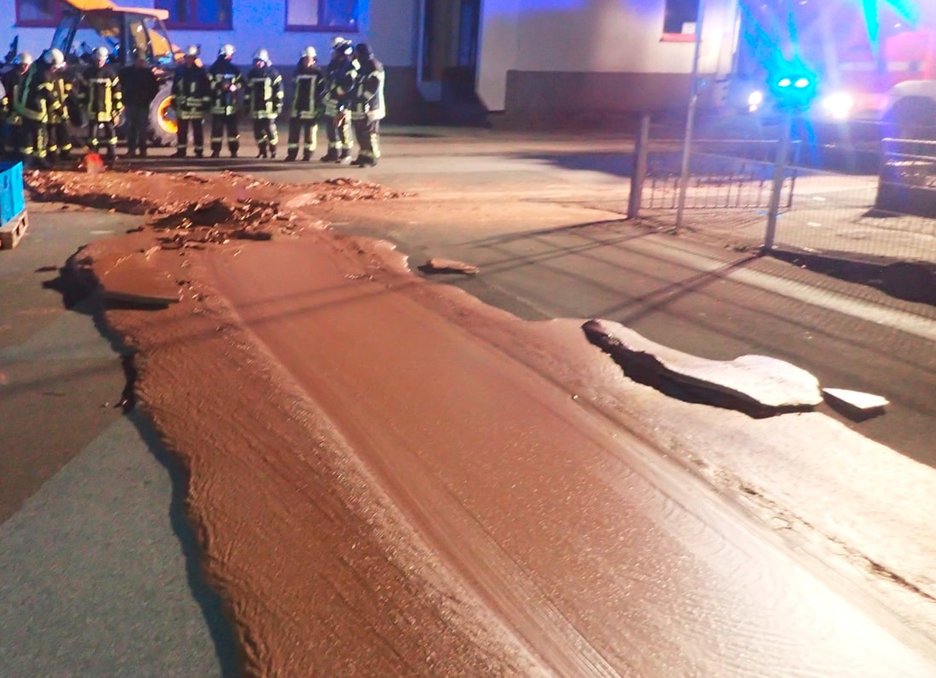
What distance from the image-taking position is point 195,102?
60.5ft

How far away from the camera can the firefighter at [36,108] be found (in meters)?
16.2

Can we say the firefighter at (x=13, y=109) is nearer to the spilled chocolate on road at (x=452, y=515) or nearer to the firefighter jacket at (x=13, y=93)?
the firefighter jacket at (x=13, y=93)

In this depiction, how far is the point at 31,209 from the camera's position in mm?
12961

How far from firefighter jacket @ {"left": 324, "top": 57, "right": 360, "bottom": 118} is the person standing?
3038mm

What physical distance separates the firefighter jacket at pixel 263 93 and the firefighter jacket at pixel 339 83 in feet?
4.16

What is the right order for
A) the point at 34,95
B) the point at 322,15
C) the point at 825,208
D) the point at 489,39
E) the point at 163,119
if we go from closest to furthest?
1. the point at 825,208
2. the point at 34,95
3. the point at 163,119
4. the point at 489,39
5. the point at 322,15

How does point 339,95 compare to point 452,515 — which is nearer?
point 452,515

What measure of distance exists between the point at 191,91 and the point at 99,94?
1.61 metres

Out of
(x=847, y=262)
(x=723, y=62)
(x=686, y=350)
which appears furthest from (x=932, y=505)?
(x=723, y=62)

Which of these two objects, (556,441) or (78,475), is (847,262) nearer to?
(556,441)

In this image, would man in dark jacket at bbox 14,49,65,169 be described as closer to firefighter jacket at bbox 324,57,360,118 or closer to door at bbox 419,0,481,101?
firefighter jacket at bbox 324,57,360,118

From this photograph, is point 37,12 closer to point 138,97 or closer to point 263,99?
point 138,97

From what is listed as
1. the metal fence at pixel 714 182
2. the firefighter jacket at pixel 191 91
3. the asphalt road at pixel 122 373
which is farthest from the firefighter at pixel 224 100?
the metal fence at pixel 714 182

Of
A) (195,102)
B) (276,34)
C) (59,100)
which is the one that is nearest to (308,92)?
(195,102)
